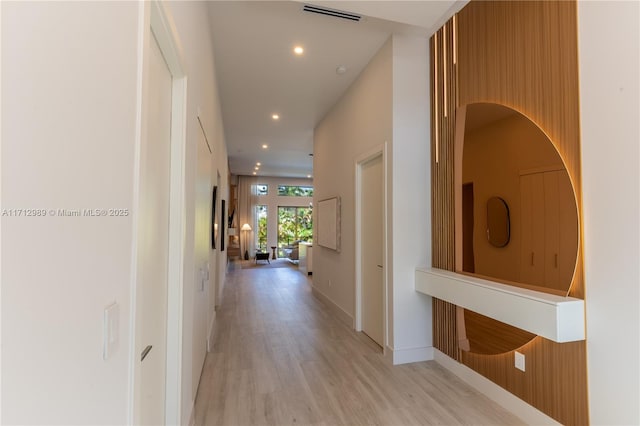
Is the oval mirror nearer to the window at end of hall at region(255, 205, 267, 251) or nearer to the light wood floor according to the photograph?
the light wood floor

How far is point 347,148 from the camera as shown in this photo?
446cm

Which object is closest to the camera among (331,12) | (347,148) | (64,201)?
(64,201)

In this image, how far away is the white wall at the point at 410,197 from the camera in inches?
123

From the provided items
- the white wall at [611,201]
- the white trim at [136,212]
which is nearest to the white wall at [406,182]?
the white wall at [611,201]

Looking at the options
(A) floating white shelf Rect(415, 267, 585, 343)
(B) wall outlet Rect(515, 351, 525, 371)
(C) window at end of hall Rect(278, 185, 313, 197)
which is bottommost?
(B) wall outlet Rect(515, 351, 525, 371)

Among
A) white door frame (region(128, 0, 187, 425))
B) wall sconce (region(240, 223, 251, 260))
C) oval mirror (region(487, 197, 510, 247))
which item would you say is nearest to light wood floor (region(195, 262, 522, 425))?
white door frame (region(128, 0, 187, 425))

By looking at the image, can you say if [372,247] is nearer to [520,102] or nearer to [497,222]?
[497,222]

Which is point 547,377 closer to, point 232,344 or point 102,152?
point 102,152

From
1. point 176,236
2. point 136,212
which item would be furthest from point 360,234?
point 136,212

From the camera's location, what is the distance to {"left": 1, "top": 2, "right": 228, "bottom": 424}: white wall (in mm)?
520

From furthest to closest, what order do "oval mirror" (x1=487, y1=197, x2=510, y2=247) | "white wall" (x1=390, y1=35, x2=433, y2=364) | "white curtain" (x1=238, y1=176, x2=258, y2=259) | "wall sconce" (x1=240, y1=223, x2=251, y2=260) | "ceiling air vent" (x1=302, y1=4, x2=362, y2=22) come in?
"white curtain" (x1=238, y1=176, x2=258, y2=259) → "wall sconce" (x1=240, y1=223, x2=251, y2=260) → "white wall" (x1=390, y1=35, x2=433, y2=364) → "ceiling air vent" (x1=302, y1=4, x2=362, y2=22) → "oval mirror" (x1=487, y1=197, x2=510, y2=247)

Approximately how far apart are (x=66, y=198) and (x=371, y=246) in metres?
3.40

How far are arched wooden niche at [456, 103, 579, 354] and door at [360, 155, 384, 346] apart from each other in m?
0.90

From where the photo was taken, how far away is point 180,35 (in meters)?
1.58
